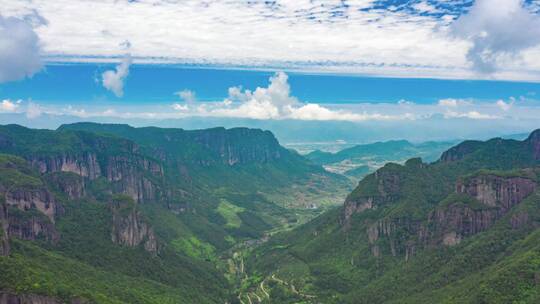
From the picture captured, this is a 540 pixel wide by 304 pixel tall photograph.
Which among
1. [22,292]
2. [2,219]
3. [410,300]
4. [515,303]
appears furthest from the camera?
[410,300]

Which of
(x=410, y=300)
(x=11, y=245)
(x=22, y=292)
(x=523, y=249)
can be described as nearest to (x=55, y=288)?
(x=22, y=292)

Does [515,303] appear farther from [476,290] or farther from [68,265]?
[68,265]

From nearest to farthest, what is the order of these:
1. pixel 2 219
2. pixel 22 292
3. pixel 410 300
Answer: pixel 22 292
pixel 2 219
pixel 410 300

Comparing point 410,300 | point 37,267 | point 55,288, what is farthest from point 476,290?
point 37,267

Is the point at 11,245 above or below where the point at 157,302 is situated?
above

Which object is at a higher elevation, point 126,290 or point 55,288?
point 55,288

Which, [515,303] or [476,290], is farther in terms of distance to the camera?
[476,290]

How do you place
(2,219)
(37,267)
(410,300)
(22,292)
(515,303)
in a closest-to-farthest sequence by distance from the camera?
1. (22,292)
2. (515,303)
3. (37,267)
4. (2,219)
5. (410,300)

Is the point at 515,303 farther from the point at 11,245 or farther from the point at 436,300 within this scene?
the point at 11,245

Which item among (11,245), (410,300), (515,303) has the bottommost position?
(410,300)
